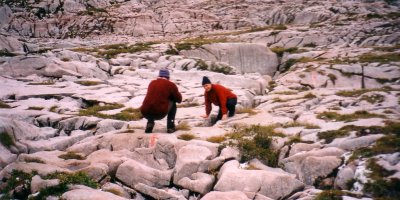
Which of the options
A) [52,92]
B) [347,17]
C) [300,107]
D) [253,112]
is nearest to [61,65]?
[52,92]

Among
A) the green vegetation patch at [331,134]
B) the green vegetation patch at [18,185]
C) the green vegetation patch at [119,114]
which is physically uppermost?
the green vegetation patch at [331,134]

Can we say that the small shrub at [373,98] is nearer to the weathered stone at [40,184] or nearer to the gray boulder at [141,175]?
the gray boulder at [141,175]

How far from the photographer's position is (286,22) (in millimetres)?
91938

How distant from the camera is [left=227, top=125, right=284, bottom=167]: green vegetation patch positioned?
47.3ft

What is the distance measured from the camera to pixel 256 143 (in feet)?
49.5

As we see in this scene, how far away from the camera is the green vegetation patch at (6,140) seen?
14383 millimetres

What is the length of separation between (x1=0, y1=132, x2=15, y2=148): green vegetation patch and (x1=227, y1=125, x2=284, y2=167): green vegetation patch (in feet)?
31.6

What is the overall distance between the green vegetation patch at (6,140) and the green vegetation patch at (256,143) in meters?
9.63

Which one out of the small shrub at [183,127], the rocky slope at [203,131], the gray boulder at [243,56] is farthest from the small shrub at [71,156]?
the gray boulder at [243,56]

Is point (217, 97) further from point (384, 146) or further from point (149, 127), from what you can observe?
point (384, 146)

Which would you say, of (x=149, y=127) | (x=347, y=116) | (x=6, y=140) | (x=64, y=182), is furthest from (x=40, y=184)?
(x=347, y=116)

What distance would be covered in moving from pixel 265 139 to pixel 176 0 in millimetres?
108197

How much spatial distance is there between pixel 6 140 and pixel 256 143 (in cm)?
1085

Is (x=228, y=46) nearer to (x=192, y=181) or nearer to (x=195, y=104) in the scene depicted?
(x=195, y=104)
